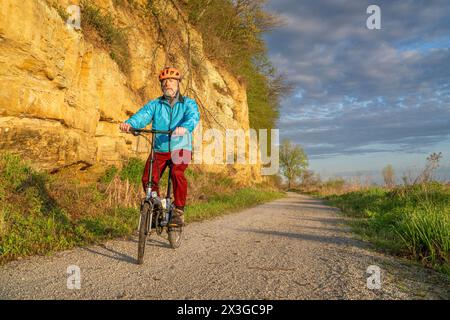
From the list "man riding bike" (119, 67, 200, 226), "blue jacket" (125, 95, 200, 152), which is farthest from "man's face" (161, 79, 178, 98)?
"blue jacket" (125, 95, 200, 152)

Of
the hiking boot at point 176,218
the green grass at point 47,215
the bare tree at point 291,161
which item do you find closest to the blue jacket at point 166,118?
the hiking boot at point 176,218

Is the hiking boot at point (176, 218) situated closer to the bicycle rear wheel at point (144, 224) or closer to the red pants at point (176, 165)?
the red pants at point (176, 165)

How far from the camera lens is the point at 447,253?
11.9 feet

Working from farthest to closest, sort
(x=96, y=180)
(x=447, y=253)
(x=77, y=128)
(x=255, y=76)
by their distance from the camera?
(x=255, y=76) < (x=96, y=180) < (x=77, y=128) < (x=447, y=253)

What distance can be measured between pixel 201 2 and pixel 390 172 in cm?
1302

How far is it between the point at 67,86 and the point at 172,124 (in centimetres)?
414

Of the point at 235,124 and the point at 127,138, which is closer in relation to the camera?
the point at 127,138

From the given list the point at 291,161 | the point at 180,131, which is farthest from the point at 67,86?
the point at 291,161

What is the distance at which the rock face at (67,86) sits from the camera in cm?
591

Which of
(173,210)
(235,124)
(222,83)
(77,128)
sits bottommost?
(173,210)

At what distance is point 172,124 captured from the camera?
4633 millimetres

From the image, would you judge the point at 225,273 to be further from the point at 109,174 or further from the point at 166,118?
the point at 109,174
